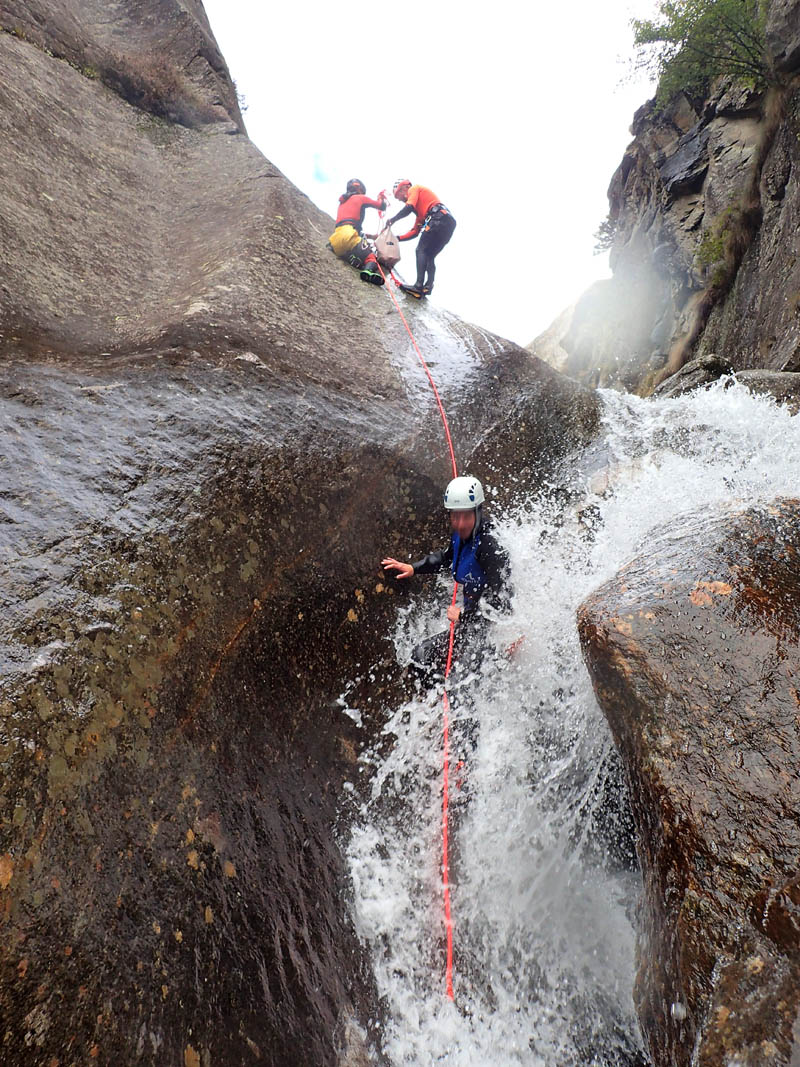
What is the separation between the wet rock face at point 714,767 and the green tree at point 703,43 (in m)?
15.7

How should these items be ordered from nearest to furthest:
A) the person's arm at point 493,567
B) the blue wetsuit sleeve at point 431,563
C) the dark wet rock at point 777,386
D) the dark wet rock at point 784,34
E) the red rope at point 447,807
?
the red rope at point 447,807 → the person's arm at point 493,567 → the blue wetsuit sleeve at point 431,563 → the dark wet rock at point 777,386 → the dark wet rock at point 784,34

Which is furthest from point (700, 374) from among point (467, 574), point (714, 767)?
point (714, 767)

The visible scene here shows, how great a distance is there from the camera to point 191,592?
404 centimetres

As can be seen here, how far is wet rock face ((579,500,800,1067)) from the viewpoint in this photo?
2.56 metres

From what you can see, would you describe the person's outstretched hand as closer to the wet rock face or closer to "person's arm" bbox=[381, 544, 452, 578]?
"person's arm" bbox=[381, 544, 452, 578]

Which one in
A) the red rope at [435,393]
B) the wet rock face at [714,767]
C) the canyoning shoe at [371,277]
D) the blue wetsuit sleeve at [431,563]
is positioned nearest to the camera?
the wet rock face at [714,767]

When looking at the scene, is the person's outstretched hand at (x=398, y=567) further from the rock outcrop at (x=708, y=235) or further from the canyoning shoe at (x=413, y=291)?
the rock outcrop at (x=708, y=235)

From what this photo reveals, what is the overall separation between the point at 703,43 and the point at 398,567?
1966 cm

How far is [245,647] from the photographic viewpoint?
427 cm

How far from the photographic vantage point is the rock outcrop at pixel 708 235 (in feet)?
38.7

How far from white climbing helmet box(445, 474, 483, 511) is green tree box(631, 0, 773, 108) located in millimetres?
14880

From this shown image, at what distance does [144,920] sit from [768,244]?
623 inches

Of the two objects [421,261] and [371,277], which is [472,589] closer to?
[371,277]

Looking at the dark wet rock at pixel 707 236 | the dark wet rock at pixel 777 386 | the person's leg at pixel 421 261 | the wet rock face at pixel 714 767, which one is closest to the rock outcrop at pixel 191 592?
the person's leg at pixel 421 261
